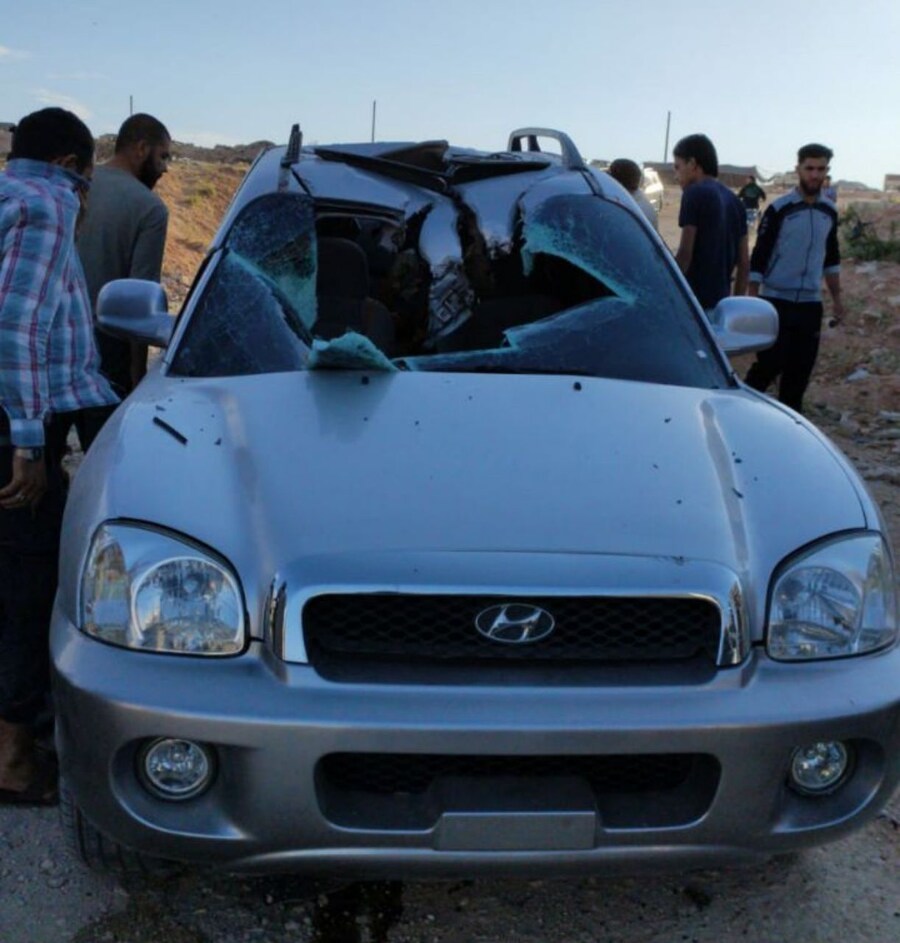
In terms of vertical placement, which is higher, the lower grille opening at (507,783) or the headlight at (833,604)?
the headlight at (833,604)

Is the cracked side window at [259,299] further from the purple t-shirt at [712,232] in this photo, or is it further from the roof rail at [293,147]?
the purple t-shirt at [712,232]

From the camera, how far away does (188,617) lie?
2.27m

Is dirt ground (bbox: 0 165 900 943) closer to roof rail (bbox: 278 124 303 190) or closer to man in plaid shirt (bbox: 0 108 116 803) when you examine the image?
man in plaid shirt (bbox: 0 108 116 803)

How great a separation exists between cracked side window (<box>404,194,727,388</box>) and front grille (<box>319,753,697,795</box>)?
1.22m

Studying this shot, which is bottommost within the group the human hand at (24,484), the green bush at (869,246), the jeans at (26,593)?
the jeans at (26,593)

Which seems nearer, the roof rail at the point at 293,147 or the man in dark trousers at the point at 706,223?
the roof rail at the point at 293,147

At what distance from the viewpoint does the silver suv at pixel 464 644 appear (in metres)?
2.16

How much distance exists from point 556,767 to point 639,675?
0.25 meters

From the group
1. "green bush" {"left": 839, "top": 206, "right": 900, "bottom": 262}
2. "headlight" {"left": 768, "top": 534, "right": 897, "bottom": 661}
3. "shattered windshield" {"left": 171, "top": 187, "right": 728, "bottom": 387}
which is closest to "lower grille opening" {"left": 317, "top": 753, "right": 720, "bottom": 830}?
"headlight" {"left": 768, "top": 534, "right": 897, "bottom": 661}

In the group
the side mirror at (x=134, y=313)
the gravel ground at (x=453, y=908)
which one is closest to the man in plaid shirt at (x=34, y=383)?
the side mirror at (x=134, y=313)

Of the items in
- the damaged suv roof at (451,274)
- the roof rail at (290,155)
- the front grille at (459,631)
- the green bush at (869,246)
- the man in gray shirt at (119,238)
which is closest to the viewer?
the front grille at (459,631)

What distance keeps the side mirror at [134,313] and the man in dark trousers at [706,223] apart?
4.29 m

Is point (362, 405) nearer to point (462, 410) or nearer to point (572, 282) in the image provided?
point (462, 410)

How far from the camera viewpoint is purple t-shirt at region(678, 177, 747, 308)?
280 inches
